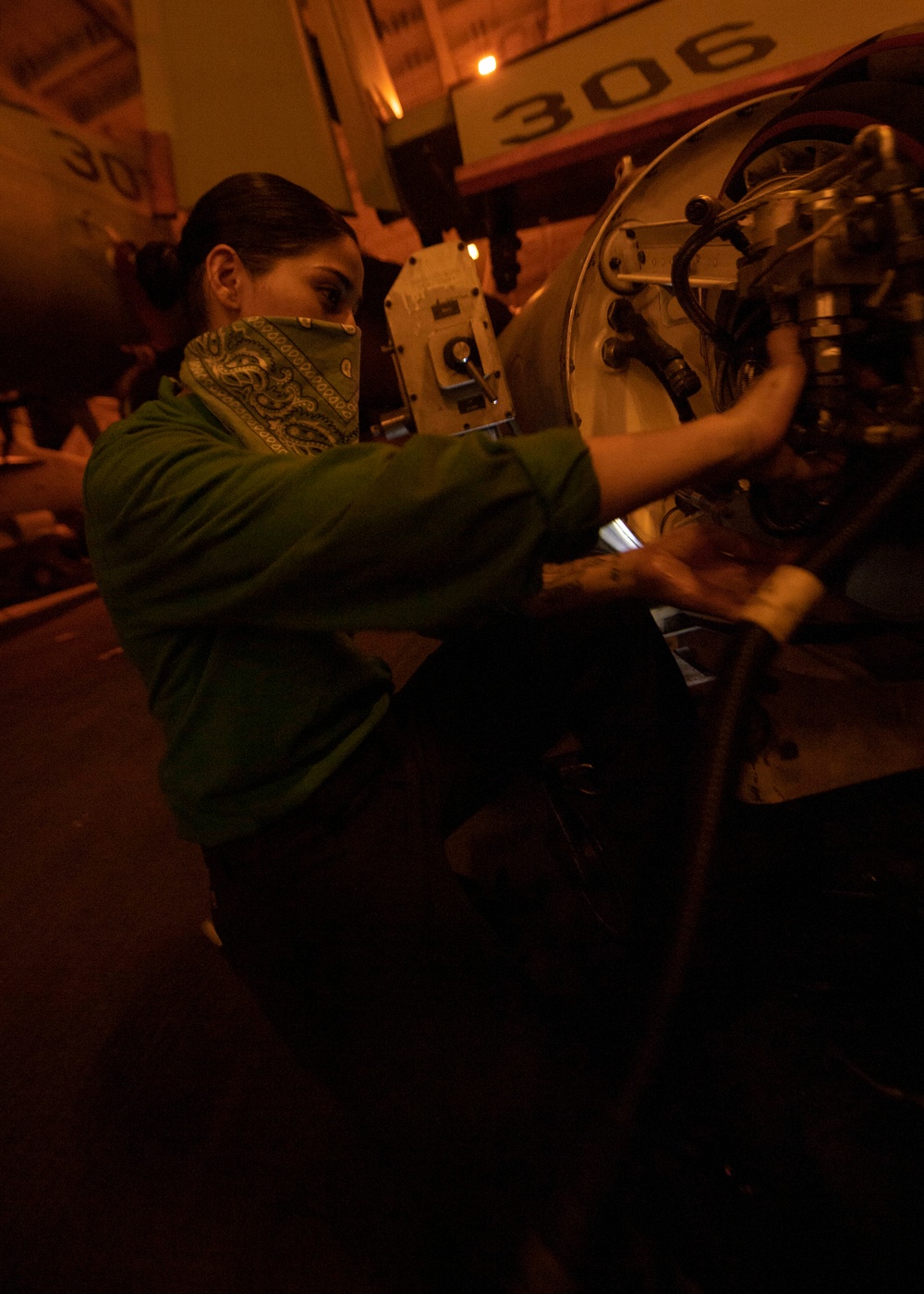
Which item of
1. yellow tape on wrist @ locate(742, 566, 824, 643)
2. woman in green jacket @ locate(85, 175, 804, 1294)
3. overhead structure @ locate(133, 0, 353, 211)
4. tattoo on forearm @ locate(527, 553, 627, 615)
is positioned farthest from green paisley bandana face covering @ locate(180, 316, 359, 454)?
overhead structure @ locate(133, 0, 353, 211)

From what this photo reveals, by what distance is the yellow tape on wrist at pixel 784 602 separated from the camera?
636mm

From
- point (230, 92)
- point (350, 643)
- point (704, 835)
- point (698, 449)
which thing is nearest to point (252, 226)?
point (350, 643)

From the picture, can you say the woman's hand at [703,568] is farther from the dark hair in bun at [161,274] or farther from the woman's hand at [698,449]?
the dark hair in bun at [161,274]

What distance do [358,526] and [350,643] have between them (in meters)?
0.37

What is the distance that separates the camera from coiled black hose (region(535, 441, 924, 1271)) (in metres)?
0.53

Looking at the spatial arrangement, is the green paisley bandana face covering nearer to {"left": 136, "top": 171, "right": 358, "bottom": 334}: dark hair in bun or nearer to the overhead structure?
{"left": 136, "top": 171, "right": 358, "bottom": 334}: dark hair in bun

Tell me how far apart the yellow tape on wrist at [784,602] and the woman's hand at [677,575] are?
0.24 m

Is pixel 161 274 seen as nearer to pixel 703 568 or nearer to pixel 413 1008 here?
pixel 703 568

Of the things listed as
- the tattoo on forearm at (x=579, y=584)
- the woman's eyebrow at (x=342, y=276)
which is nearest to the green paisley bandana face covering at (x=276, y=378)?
the woman's eyebrow at (x=342, y=276)

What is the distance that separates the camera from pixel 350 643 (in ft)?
2.93

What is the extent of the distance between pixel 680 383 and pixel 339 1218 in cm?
160

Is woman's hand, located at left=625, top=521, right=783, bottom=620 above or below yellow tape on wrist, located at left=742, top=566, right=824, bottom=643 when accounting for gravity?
below

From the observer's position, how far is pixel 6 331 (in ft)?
6.90

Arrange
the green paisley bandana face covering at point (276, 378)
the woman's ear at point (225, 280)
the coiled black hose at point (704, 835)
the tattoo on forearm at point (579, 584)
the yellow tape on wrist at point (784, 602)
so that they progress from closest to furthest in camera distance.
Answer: the coiled black hose at point (704, 835) < the yellow tape on wrist at point (784, 602) < the green paisley bandana face covering at point (276, 378) < the woman's ear at point (225, 280) < the tattoo on forearm at point (579, 584)
